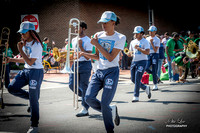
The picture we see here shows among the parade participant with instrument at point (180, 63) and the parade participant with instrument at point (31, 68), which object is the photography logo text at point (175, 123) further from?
the parade participant with instrument at point (180, 63)

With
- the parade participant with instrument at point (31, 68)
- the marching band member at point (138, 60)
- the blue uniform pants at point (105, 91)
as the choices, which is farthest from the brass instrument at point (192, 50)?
the parade participant with instrument at point (31, 68)

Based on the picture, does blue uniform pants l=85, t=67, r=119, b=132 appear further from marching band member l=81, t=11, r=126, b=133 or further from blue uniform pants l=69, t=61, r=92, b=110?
blue uniform pants l=69, t=61, r=92, b=110

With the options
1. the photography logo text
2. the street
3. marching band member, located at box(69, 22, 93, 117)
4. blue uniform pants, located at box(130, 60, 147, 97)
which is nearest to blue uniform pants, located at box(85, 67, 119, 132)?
the street

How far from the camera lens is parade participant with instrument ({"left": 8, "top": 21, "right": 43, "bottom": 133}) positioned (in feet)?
15.0

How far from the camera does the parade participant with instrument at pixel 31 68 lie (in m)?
4.56

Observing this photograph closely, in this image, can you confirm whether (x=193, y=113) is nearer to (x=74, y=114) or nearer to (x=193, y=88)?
(x=74, y=114)

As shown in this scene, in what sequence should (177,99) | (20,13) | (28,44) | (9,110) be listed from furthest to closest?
(20,13) → (177,99) → (9,110) → (28,44)

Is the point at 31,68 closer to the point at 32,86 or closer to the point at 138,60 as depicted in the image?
the point at 32,86

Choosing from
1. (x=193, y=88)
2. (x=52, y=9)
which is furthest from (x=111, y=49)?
(x=52, y=9)

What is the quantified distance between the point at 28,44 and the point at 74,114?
2.09 m

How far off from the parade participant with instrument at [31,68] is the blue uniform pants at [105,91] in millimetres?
985

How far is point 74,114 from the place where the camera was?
6.05 meters

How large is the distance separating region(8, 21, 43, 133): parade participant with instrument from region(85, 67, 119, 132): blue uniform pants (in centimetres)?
98

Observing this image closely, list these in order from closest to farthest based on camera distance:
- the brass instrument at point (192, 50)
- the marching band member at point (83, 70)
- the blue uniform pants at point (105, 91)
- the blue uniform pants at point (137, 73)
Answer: the blue uniform pants at point (105, 91), the marching band member at point (83, 70), the blue uniform pants at point (137, 73), the brass instrument at point (192, 50)
